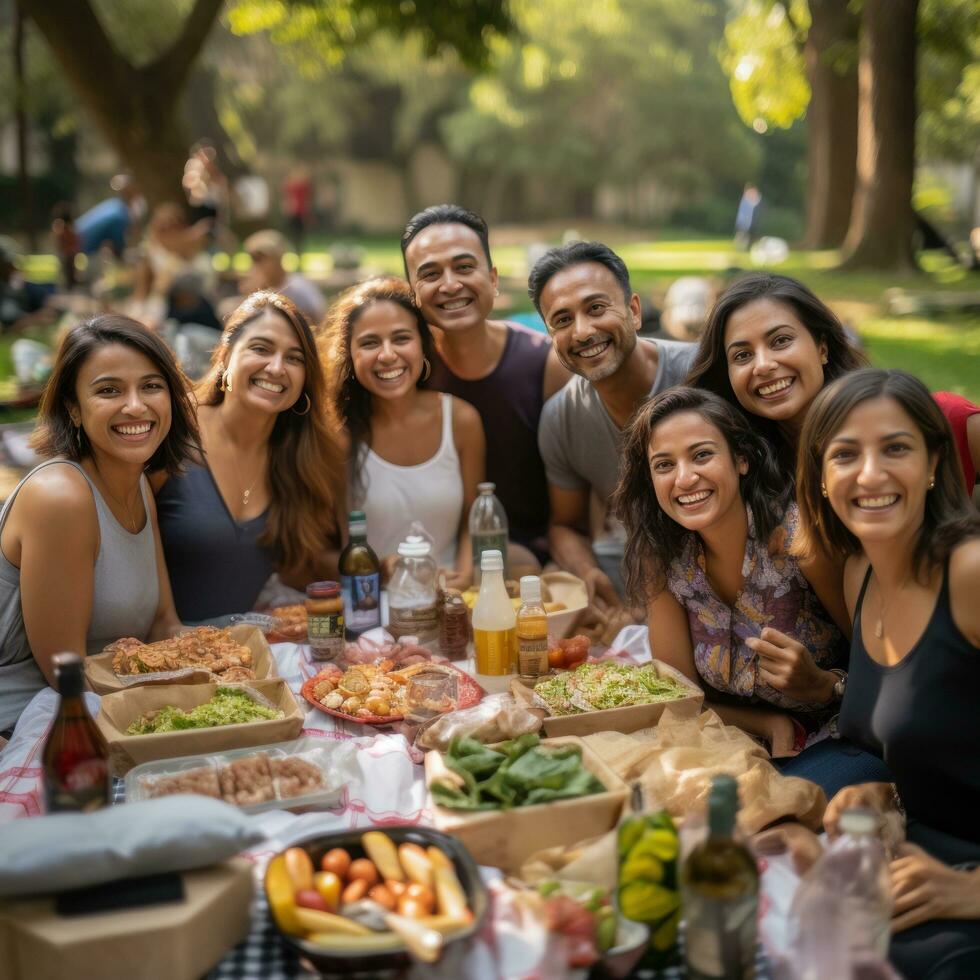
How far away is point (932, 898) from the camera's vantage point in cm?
213

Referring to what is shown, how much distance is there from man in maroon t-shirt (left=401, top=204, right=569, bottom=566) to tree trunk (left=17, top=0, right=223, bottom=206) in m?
9.70

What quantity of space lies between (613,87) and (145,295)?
32.5m

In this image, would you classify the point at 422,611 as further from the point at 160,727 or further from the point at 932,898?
the point at 932,898

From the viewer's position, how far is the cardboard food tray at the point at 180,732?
2.60 metres

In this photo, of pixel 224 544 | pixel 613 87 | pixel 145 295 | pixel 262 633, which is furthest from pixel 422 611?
pixel 613 87

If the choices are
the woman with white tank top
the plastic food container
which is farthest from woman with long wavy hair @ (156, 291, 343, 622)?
the plastic food container

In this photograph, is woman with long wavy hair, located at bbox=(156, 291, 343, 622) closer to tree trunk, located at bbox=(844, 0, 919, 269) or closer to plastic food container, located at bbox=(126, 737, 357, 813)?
plastic food container, located at bbox=(126, 737, 357, 813)

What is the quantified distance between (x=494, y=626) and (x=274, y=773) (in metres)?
0.87

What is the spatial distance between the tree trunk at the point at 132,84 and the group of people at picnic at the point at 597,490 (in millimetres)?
9819

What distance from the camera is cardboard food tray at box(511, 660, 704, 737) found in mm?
2727

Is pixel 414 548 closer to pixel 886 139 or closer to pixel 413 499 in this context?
pixel 413 499

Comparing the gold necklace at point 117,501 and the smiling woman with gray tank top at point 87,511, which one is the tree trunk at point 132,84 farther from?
the gold necklace at point 117,501

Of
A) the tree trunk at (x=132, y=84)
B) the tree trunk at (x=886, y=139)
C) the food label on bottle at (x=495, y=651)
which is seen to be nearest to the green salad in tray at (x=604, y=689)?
the food label on bottle at (x=495, y=651)

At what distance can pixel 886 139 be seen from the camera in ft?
52.2
